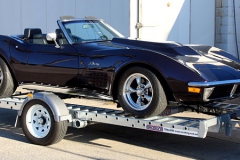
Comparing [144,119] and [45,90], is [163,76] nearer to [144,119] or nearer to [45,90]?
[144,119]

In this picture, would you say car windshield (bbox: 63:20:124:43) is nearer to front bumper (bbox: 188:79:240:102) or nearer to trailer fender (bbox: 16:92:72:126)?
trailer fender (bbox: 16:92:72:126)

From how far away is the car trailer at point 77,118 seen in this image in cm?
619

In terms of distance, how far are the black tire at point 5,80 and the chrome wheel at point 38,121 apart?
1.09 meters

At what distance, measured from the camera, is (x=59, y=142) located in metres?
7.25

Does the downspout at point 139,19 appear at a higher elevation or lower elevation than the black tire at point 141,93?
higher

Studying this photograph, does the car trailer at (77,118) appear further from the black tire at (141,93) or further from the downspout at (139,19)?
the downspout at (139,19)

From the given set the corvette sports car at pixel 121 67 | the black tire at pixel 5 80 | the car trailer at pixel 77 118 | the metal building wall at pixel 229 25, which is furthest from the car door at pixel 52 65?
the metal building wall at pixel 229 25

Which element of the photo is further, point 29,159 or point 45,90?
point 45,90

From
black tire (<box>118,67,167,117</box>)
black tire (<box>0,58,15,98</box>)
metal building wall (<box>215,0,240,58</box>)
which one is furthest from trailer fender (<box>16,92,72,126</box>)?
metal building wall (<box>215,0,240,58</box>)

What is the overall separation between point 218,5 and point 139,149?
7.75 meters

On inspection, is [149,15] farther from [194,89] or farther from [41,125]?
[194,89]

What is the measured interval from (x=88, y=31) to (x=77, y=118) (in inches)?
60.3

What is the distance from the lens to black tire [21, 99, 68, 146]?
6809 mm

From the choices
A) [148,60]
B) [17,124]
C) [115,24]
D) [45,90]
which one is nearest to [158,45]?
[148,60]
